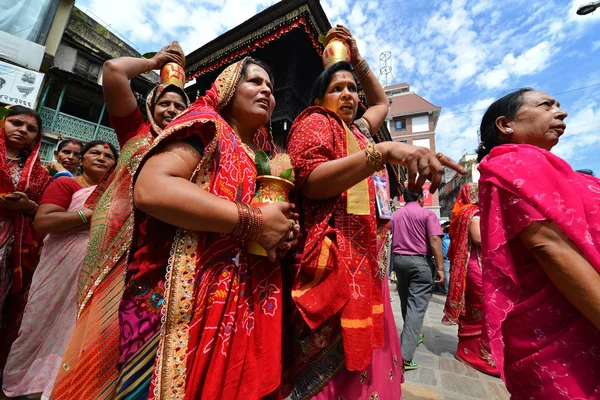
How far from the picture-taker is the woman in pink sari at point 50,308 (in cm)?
208

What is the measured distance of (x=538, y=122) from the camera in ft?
4.84

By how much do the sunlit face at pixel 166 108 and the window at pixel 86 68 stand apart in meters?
16.6

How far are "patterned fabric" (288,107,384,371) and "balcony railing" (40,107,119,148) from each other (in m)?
14.7

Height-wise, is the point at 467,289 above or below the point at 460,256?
below

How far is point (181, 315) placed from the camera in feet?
3.01

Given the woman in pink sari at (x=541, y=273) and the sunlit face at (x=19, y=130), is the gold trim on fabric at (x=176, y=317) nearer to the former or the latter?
the woman in pink sari at (x=541, y=273)

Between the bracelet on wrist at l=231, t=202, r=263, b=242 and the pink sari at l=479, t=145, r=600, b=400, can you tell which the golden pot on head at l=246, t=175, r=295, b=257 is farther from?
the pink sari at l=479, t=145, r=600, b=400

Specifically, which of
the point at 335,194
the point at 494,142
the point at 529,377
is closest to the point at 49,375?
the point at 335,194

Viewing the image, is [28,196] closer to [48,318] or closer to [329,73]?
[48,318]

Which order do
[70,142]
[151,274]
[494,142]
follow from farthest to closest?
[70,142] < [494,142] < [151,274]

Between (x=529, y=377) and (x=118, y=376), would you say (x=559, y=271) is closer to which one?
(x=529, y=377)

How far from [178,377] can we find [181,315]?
18 cm

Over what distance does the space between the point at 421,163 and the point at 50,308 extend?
108 inches

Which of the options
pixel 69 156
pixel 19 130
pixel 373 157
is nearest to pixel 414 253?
pixel 373 157
